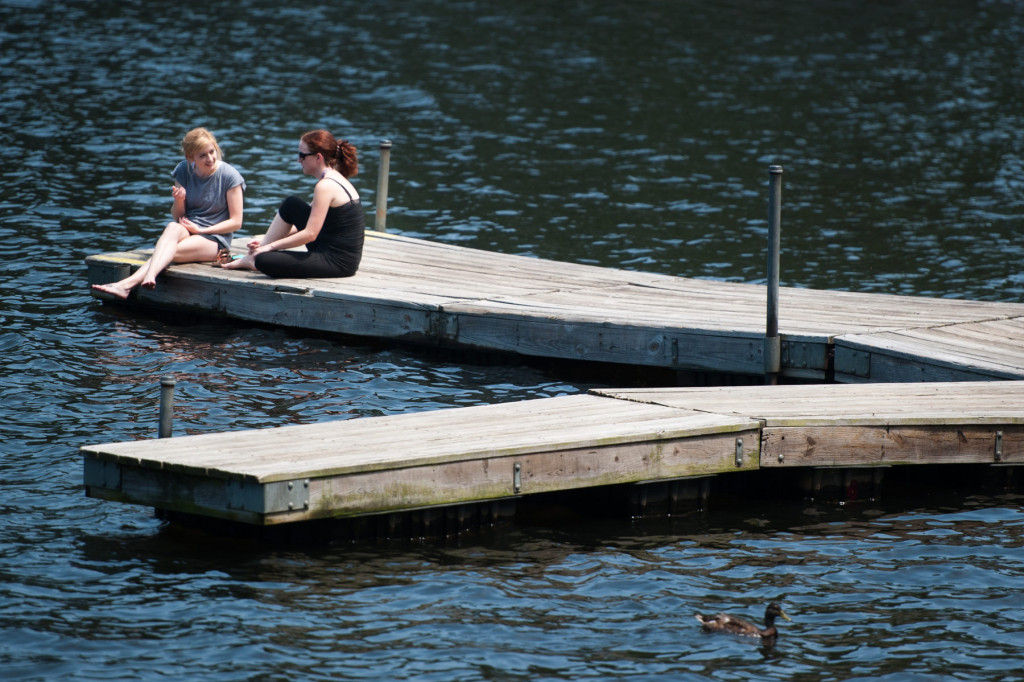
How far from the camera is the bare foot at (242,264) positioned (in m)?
14.1

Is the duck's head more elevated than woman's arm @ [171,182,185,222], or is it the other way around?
woman's arm @ [171,182,185,222]

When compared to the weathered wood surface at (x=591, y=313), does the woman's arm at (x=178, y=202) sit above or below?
above

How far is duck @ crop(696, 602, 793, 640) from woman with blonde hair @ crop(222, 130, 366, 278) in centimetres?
685

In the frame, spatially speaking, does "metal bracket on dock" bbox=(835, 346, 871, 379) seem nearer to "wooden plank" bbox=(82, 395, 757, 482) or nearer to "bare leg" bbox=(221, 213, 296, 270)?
"wooden plank" bbox=(82, 395, 757, 482)

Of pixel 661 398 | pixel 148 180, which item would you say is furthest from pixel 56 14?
pixel 661 398

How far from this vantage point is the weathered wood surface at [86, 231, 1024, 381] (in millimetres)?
11445

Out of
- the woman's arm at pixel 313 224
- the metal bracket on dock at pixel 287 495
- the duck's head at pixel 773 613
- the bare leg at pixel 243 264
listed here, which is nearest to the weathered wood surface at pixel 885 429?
the duck's head at pixel 773 613

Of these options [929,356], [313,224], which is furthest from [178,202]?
[929,356]

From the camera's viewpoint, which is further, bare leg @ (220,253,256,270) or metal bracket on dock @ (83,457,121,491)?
bare leg @ (220,253,256,270)

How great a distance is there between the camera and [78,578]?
8211 millimetres

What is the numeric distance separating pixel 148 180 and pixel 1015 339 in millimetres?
13416

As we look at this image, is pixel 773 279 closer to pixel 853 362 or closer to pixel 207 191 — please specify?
pixel 853 362

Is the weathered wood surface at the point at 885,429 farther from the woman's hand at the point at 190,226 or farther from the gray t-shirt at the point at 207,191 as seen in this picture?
the woman's hand at the point at 190,226

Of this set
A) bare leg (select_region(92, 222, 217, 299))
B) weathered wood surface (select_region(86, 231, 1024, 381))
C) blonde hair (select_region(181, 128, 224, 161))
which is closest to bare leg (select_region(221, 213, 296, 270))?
weathered wood surface (select_region(86, 231, 1024, 381))
